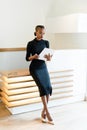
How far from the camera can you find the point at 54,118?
129 inches

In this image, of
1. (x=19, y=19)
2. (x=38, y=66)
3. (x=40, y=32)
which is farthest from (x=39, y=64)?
(x=19, y=19)

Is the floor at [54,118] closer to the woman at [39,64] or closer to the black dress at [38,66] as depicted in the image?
the woman at [39,64]

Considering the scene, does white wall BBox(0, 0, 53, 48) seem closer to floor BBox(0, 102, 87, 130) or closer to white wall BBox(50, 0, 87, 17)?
white wall BBox(50, 0, 87, 17)

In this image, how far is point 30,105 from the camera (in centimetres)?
356

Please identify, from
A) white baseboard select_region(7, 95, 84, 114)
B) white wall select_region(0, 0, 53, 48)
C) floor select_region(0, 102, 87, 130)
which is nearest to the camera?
floor select_region(0, 102, 87, 130)

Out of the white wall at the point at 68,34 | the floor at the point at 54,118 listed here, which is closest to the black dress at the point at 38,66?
the floor at the point at 54,118

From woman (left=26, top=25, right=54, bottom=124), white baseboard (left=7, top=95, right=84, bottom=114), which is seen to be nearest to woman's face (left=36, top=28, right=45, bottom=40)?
woman (left=26, top=25, right=54, bottom=124)

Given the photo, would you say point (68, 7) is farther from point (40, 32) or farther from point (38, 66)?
point (38, 66)

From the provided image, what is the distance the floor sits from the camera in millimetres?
2969

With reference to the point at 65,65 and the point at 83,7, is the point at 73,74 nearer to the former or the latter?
the point at 65,65

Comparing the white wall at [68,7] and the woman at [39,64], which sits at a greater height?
the white wall at [68,7]

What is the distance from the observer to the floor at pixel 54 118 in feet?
9.74

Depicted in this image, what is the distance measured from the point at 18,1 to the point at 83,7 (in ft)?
4.35

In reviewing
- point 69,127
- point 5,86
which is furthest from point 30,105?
point 69,127
